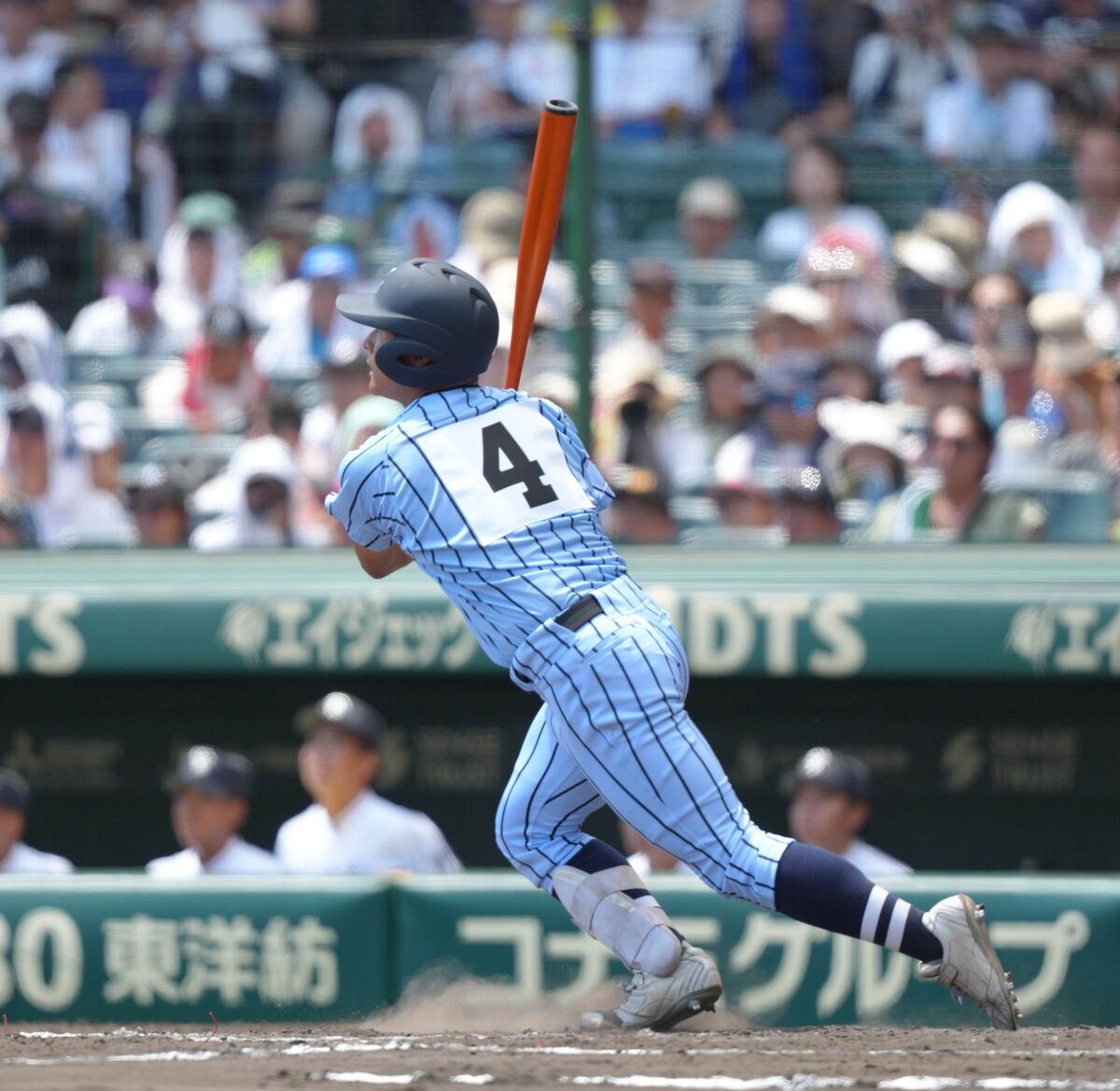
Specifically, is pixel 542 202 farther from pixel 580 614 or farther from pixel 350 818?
pixel 350 818

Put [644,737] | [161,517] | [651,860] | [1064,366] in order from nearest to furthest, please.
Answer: [644,737], [651,860], [1064,366], [161,517]

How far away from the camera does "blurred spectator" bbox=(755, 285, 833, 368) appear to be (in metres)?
6.04

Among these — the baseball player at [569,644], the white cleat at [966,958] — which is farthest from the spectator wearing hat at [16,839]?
the white cleat at [966,958]

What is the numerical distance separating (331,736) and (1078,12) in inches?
135

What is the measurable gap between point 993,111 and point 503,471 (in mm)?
3242

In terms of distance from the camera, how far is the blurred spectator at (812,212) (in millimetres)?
6168

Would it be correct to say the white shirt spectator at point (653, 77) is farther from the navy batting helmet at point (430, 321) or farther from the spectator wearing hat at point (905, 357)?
the navy batting helmet at point (430, 321)

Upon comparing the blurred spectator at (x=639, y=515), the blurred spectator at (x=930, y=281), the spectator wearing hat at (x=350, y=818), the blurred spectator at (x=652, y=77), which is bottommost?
the spectator wearing hat at (x=350, y=818)

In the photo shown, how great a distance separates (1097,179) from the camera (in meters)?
5.93

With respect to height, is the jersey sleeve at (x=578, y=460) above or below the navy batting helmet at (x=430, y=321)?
below

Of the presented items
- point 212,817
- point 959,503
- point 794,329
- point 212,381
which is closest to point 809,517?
point 959,503

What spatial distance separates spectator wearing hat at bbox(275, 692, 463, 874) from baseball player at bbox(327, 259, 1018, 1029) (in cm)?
183

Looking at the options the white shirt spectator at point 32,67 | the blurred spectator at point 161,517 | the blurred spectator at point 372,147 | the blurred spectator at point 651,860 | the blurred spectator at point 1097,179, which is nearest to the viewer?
the blurred spectator at point 651,860

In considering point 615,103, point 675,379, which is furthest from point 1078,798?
point 615,103
